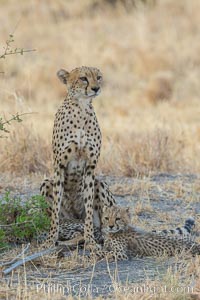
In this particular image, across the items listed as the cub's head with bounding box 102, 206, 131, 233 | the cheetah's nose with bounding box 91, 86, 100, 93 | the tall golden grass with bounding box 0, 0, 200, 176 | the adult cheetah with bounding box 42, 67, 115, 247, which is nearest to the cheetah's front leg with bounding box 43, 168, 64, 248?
the adult cheetah with bounding box 42, 67, 115, 247

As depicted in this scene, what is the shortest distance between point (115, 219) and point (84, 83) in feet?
2.90

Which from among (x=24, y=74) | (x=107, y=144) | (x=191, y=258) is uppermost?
(x=24, y=74)

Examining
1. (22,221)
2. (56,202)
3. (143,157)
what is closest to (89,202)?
(56,202)

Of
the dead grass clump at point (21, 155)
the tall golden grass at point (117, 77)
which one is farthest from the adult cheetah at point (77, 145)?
the dead grass clump at point (21, 155)

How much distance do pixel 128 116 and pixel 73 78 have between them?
5701 millimetres

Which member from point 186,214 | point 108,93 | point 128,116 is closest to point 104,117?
point 128,116

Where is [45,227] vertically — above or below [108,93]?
below

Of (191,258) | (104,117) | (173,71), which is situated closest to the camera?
(191,258)

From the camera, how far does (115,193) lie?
A: 24.3 feet

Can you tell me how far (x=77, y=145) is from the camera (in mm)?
5973

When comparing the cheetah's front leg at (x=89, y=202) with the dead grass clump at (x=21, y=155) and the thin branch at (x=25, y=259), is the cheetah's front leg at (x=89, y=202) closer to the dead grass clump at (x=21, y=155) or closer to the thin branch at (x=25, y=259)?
the thin branch at (x=25, y=259)

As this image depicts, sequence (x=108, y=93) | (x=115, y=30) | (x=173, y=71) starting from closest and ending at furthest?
(x=108, y=93)
(x=173, y=71)
(x=115, y=30)

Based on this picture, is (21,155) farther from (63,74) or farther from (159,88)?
(159,88)

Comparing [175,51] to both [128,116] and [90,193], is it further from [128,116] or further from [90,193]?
[90,193]
